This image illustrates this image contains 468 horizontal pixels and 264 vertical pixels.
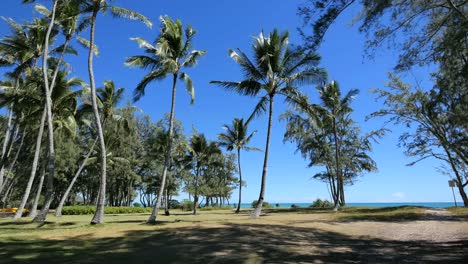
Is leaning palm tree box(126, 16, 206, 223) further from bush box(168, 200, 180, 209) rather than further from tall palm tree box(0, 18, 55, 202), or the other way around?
bush box(168, 200, 180, 209)

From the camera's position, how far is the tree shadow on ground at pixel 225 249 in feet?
26.0

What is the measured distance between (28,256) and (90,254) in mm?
1311

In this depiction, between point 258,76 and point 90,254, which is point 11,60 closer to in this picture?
point 258,76

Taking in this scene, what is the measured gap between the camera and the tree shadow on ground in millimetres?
7930

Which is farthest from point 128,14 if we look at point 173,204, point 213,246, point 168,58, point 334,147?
point 173,204

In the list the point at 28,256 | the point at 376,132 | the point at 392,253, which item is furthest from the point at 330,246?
the point at 376,132

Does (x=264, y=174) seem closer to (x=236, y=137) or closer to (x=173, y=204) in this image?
(x=236, y=137)

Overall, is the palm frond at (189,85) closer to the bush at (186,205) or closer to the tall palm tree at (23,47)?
the tall palm tree at (23,47)

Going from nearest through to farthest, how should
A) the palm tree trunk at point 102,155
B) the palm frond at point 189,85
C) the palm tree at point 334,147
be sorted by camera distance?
the palm tree trunk at point 102,155 → the palm frond at point 189,85 → the palm tree at point 334,147

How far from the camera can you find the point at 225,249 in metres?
9.19

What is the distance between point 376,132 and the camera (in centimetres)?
3369

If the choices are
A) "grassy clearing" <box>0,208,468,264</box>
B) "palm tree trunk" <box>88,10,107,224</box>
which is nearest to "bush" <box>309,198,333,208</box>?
"grassy clearing" <box>0,208,468,264</box>

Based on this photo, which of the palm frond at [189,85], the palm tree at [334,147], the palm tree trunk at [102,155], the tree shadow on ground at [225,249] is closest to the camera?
the tree shadow on ground at [225,249]

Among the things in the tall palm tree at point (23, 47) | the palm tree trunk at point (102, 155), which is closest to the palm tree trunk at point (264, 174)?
the palm tree trunk at point (102, 155)
